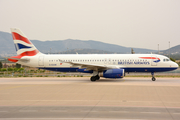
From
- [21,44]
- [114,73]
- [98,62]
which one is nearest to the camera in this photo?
[114,73]

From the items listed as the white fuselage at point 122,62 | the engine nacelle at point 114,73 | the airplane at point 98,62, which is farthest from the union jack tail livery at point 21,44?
the engine nacelle at point 114,73

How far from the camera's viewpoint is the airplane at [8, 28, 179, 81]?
28.3m

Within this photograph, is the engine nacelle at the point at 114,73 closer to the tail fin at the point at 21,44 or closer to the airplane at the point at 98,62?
the airplane at the point at 98,62

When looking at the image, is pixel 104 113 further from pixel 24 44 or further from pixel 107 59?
pixel 24 44

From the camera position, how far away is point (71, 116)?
32.0 ft

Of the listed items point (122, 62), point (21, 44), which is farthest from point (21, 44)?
point (122, 62)

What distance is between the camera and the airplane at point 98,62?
28258 mm

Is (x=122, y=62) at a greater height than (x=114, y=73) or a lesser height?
greater

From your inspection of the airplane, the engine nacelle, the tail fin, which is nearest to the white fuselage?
the airplane

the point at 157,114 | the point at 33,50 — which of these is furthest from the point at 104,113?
the point at 33,50

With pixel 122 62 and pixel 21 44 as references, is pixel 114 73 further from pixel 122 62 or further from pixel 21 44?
pixel 21 44

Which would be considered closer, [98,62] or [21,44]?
[98,62]

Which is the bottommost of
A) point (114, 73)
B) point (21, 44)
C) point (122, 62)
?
point (114, 73)

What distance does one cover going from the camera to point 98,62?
30.7m
